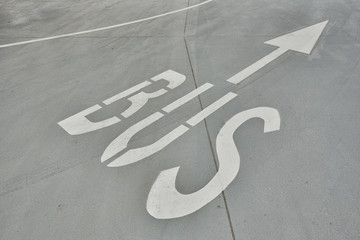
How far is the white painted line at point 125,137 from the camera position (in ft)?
13.3

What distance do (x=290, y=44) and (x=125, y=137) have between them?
15.9 ft

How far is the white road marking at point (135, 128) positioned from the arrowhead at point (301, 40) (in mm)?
2703

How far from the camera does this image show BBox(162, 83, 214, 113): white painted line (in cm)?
490

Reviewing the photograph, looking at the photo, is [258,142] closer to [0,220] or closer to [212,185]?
[212,185]

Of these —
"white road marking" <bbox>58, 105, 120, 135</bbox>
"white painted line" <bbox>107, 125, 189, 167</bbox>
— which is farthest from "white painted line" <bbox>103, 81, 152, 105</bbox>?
"white painted line" <bbox>107, 125, 189, 167</bbox>

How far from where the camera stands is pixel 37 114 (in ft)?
16.1

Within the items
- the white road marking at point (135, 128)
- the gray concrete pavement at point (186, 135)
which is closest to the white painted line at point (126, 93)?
the gray concrete pavement at point (186, 135)

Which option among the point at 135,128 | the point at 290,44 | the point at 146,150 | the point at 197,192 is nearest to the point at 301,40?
the point at 290,44

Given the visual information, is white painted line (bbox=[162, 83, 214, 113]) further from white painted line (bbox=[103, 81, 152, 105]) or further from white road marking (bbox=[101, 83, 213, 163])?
white painted line (bbox=[103, 81, 152, 105])

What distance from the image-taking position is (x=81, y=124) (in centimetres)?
462

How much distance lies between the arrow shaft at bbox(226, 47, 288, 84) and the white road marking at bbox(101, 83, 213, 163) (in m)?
0.60

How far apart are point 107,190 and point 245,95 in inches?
115

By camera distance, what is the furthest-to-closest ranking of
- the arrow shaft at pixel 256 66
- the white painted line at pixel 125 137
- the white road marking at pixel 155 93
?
the arrow shaft at pixel 256 66 < the white road marking at pixel 155 93 < the white painted line at pixel 125 137

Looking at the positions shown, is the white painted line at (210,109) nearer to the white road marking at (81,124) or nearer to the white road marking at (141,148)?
the white road marking at (141,148)
